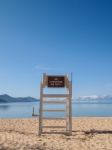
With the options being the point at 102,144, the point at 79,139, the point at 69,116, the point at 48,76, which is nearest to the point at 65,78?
the point at 48,76

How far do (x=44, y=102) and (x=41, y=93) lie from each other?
42cm

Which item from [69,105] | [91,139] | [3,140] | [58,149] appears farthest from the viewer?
[69,105]

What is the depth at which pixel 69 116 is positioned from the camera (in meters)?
12.4

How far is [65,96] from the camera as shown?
1242cm

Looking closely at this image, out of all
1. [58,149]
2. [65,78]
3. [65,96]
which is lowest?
[58,149]

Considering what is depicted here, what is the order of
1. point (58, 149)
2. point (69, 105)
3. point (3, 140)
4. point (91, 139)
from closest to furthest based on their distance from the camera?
point (58, 149) < point (3, 140) < point (91, 139) < point (69, 105)

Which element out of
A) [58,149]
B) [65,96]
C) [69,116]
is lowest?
[58,149]

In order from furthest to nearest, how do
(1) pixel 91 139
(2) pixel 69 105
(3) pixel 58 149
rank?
(2) pixel 69 105, (1) pixel 91 139, (3) pixel 58 149

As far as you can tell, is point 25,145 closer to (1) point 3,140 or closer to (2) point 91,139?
(1) point 3,140

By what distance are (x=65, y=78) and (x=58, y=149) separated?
4318mm

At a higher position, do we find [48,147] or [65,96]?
[65,96]

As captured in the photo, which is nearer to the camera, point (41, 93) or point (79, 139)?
point (79, 139)

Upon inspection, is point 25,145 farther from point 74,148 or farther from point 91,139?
point 91,139

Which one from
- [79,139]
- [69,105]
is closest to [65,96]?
[69,105]
